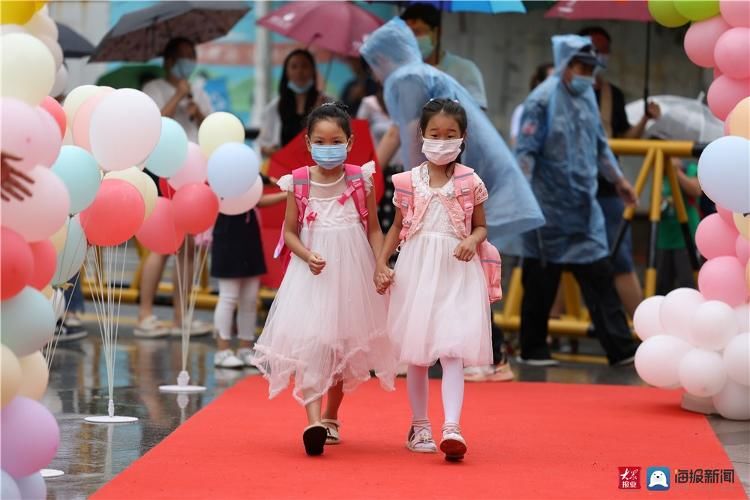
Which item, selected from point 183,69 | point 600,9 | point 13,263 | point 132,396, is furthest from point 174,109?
point 13,263

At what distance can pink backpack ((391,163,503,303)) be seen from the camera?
625 centimetres

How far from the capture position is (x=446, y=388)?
604 centimetres

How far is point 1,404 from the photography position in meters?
4.44

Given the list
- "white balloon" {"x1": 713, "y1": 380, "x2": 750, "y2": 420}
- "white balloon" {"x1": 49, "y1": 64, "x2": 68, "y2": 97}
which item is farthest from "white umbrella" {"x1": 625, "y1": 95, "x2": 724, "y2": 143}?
"white balloon" {"x1": 49, "y1": 64, "x2": 68, "y2": 97}

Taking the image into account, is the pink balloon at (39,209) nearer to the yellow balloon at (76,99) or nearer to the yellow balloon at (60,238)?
the yellow balloon at (60,238)

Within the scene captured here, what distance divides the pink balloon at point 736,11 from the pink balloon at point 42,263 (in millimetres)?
4080

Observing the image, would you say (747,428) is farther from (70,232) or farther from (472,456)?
(70,232)

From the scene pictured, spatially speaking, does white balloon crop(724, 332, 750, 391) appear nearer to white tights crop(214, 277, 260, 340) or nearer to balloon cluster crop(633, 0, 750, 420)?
balloon cluster crop(633, 0, 750, 420)

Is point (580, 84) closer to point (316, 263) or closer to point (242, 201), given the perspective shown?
point (242, 201)

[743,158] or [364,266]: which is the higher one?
[743,158]

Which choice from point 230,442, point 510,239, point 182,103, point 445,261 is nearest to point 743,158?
point 445,261

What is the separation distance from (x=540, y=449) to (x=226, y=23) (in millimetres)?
6450

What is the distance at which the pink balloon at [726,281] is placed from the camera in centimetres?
735

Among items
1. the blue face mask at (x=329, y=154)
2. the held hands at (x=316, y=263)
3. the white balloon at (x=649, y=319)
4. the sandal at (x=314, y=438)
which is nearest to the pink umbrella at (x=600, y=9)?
the white balloon at (x=649, y=319)
